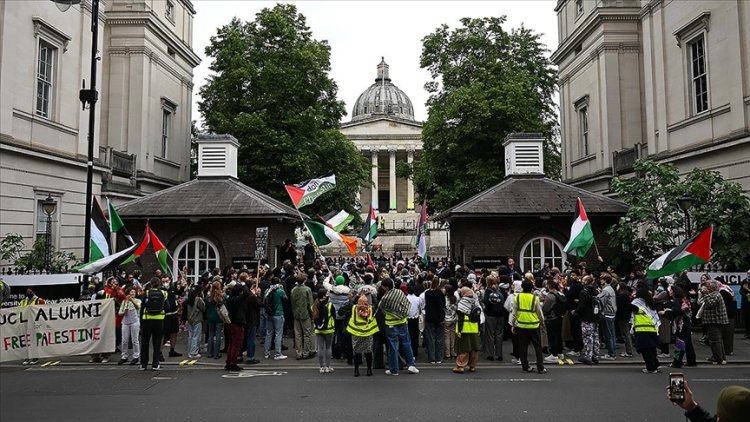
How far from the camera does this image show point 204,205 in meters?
20.0

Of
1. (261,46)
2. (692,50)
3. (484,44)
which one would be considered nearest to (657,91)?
(692,50)

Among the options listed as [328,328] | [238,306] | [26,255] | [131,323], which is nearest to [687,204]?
[328,328]

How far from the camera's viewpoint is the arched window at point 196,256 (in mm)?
20062

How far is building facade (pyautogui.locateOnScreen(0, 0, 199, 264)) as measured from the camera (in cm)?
1748

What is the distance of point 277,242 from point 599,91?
59.3 feet

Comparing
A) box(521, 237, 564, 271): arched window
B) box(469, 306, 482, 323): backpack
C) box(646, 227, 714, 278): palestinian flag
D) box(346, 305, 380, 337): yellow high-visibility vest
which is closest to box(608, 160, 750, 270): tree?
box(521, 237, 564, 271): arched window

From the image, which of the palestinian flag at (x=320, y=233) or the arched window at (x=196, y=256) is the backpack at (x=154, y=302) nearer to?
the palestinian flag at (x=320, y=233)

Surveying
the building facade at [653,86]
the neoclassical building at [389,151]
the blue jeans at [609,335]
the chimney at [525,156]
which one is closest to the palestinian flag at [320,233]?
the blue jeans at [609,335]

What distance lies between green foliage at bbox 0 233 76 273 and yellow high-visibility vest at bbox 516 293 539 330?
45.1ft

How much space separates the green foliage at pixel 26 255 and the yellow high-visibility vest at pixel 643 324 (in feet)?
52.0

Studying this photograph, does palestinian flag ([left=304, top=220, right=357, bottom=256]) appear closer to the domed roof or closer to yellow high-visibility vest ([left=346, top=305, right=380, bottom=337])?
yellow high-visibility vest ([left=346, top=305, right=380, bottom=337])

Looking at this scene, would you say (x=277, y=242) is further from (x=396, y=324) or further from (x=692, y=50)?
(x=692, y=50)

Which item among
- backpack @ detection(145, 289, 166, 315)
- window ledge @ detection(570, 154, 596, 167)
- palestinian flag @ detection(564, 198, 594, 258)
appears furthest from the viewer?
window ledge @ detection(570, 154, 596, 167)

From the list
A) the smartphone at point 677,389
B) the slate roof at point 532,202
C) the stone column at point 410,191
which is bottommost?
the smartphone at point 677,389
